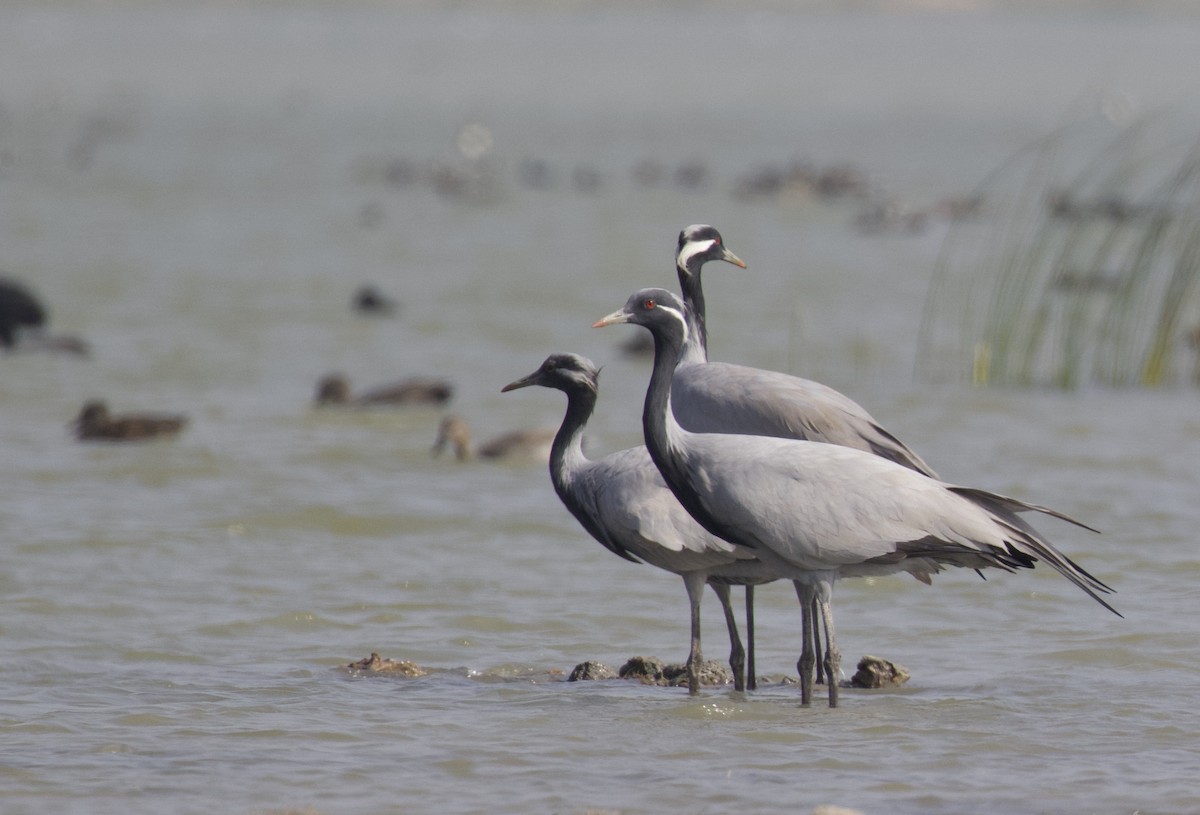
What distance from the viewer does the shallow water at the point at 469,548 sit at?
6.90 m

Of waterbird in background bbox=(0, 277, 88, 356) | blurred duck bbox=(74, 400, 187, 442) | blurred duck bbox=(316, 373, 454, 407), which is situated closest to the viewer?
blurred duck bbox=(74, 400, 187, 442)

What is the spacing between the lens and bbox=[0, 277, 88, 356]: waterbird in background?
17094mm

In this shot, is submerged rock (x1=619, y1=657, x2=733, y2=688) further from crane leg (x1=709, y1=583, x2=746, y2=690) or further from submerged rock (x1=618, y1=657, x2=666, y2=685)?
crane leg (x1=709, y1=583, x2=746, y2=690)

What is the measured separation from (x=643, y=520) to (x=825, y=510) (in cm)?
75

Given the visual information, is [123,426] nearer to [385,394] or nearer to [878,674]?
[385,394]

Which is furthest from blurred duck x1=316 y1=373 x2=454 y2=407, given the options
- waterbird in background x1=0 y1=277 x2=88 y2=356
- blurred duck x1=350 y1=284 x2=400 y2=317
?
blurred duck x1=350 y1=284 x2=400 y2=317

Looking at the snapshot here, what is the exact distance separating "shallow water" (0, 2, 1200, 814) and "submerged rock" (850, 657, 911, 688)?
3.1 inches

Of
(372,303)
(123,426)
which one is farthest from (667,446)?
(372,303)

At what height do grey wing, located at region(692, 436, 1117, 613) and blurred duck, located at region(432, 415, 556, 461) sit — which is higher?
blurred duck, located at region(432, 415, 556, 461)

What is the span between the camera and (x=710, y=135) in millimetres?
49188

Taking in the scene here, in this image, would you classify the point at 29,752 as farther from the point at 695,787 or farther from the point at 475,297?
the point at 475,297

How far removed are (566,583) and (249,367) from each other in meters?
7.50

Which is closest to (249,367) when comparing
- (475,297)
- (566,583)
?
(475,297)

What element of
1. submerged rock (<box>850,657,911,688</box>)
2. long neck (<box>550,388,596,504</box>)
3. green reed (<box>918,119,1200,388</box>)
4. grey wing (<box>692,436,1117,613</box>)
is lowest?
submerged rock (<box>850,657,911,688</box>)
